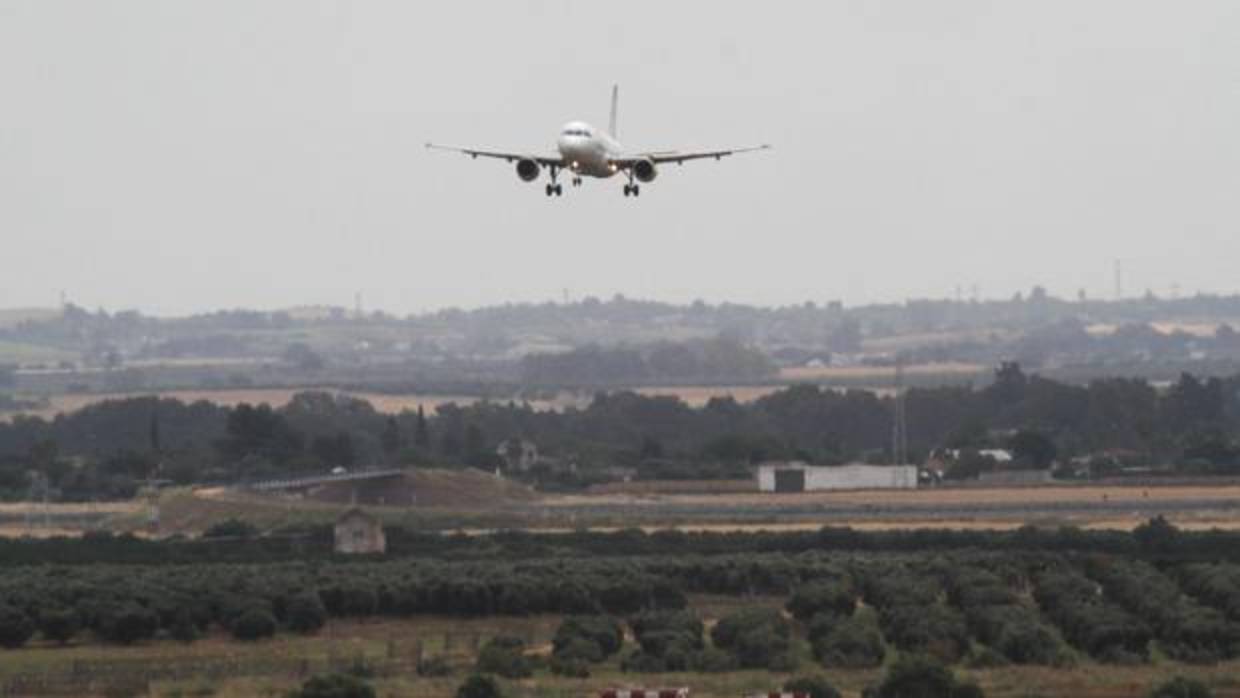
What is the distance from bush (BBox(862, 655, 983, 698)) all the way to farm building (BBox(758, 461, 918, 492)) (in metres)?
92.0

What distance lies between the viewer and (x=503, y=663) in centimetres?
9531

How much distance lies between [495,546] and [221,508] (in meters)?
28.6

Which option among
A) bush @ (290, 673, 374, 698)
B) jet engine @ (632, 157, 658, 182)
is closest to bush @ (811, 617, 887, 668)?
jet engine @ (632, 157, 658, 182)

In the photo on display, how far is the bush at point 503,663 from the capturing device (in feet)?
310

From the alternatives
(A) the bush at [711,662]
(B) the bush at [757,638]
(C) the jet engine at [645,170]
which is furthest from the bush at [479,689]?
(C) the jet engine at [645,170]

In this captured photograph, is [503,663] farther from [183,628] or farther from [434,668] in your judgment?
[183,628]

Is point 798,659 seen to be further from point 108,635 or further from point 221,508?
point 221,508

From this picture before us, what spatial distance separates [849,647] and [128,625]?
22.3 m

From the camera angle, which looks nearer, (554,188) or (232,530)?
(554,188)

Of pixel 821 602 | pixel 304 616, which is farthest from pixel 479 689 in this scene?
pixel 821 602

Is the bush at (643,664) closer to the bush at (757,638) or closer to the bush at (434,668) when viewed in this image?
the bush at (757,638)

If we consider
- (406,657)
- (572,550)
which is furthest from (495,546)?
(406,657)

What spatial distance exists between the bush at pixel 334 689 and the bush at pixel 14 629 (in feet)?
77.5

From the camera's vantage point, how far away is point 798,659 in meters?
97.6
